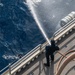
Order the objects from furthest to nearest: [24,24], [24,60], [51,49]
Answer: [24,24], [24,60], [51,49]

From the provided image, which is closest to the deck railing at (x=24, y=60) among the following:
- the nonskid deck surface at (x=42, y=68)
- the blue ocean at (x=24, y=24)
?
the nonskid deck surface at (x=42, y=68)

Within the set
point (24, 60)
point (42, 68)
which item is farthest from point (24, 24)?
point (42, 68)

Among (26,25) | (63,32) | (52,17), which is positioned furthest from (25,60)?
(52,17)

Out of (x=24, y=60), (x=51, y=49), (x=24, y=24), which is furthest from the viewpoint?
(x=24, y=24)

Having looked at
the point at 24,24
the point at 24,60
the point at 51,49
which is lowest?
the point at 51,49

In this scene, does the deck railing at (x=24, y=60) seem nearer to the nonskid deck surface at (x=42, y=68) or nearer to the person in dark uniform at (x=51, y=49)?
the nonskid deck surface at (x=42, y=68)

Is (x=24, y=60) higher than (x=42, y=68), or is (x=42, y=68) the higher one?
(x=24, y=60)

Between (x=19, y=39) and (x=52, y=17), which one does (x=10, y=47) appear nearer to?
(x=19, y=39)

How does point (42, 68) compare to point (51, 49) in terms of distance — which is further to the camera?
point (42, 68)

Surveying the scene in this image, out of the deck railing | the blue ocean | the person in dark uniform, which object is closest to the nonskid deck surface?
the deck railing

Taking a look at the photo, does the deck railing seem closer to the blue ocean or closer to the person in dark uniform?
the person in dark uniform

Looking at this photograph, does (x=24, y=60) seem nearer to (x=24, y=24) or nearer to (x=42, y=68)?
(x=42, y=68)
